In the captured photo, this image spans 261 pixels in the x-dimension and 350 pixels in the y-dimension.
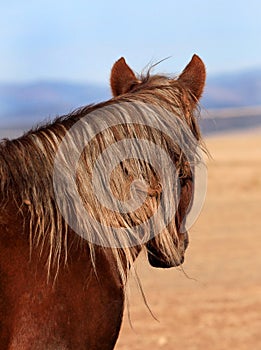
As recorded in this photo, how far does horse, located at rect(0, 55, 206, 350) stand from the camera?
8.77 ft

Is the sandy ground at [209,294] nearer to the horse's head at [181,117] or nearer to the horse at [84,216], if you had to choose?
the horse's head at [181,117]

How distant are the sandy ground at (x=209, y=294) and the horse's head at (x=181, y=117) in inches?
61.7

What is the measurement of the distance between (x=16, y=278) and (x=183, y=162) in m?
0.90

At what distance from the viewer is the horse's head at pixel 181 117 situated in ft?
10.2

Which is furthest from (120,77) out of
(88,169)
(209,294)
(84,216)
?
(209,294)

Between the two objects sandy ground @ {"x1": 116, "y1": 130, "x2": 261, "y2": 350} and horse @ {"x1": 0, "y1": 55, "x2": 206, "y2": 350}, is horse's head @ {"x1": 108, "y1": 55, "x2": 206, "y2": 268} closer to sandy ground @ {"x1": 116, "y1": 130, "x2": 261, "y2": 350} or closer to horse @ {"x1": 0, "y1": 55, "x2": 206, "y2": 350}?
horse @ {"x1": 0, "y1": 55, "x2": 206, "y2": 350}

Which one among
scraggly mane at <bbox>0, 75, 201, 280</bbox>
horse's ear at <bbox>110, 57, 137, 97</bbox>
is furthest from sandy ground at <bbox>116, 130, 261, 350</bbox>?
scraggly mane at <bbox>0, 75, 201, 280</bbox>

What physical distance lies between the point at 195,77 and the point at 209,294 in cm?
645

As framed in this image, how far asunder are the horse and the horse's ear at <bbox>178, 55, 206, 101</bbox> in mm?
349

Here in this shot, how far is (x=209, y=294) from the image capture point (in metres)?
9.80

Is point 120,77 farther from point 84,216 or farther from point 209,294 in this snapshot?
point 209,294

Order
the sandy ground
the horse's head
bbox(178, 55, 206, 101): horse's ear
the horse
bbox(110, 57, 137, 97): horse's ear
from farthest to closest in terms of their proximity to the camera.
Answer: the sandy ground, bbox(110, 57, 137, 97): horse's ear, bbox(178, 55, 206, 101): horse's ear, the horse's head, the horse

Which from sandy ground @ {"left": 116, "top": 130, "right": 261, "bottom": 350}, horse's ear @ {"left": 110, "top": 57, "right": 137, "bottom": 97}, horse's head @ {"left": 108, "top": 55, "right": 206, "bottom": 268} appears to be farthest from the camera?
sandy ground @ {"left": 116, "top": 130, "right": 261, "bottom": 350}

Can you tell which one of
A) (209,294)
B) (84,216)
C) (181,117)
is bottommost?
(209,294)
